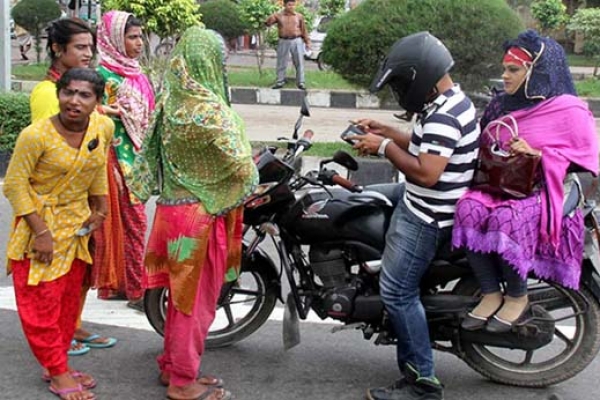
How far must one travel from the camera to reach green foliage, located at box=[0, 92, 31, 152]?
8.50 meters

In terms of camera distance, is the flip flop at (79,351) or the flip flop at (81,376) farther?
the flip flop at (79,351)

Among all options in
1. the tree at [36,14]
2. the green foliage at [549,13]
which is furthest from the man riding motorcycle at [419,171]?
the green foliage at [549,13]

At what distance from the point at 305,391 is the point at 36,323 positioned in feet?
3.88

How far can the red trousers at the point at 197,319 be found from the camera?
11.9ft

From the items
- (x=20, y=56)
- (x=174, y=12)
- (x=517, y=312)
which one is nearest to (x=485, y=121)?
(x=517, y=312)

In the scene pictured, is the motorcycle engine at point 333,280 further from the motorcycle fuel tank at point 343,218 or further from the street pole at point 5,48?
the street pole at point 5,48

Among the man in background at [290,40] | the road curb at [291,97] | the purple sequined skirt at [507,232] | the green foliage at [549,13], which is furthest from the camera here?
the green foliage at [549,13]

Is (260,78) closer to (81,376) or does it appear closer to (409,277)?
(81,376)

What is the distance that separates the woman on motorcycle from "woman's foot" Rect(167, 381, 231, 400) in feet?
3.87

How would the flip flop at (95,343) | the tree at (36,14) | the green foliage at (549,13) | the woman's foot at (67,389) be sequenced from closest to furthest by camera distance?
the woman's foot at (67,389) → the flip flop at (95,343) → the tree at (36,14) → the green foliage at (549,13)

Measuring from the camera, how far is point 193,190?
140 inches

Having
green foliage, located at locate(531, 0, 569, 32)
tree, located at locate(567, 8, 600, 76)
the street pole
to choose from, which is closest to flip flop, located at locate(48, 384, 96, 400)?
the street pole

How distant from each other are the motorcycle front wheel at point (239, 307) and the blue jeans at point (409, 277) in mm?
718

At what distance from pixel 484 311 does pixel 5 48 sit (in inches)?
296
